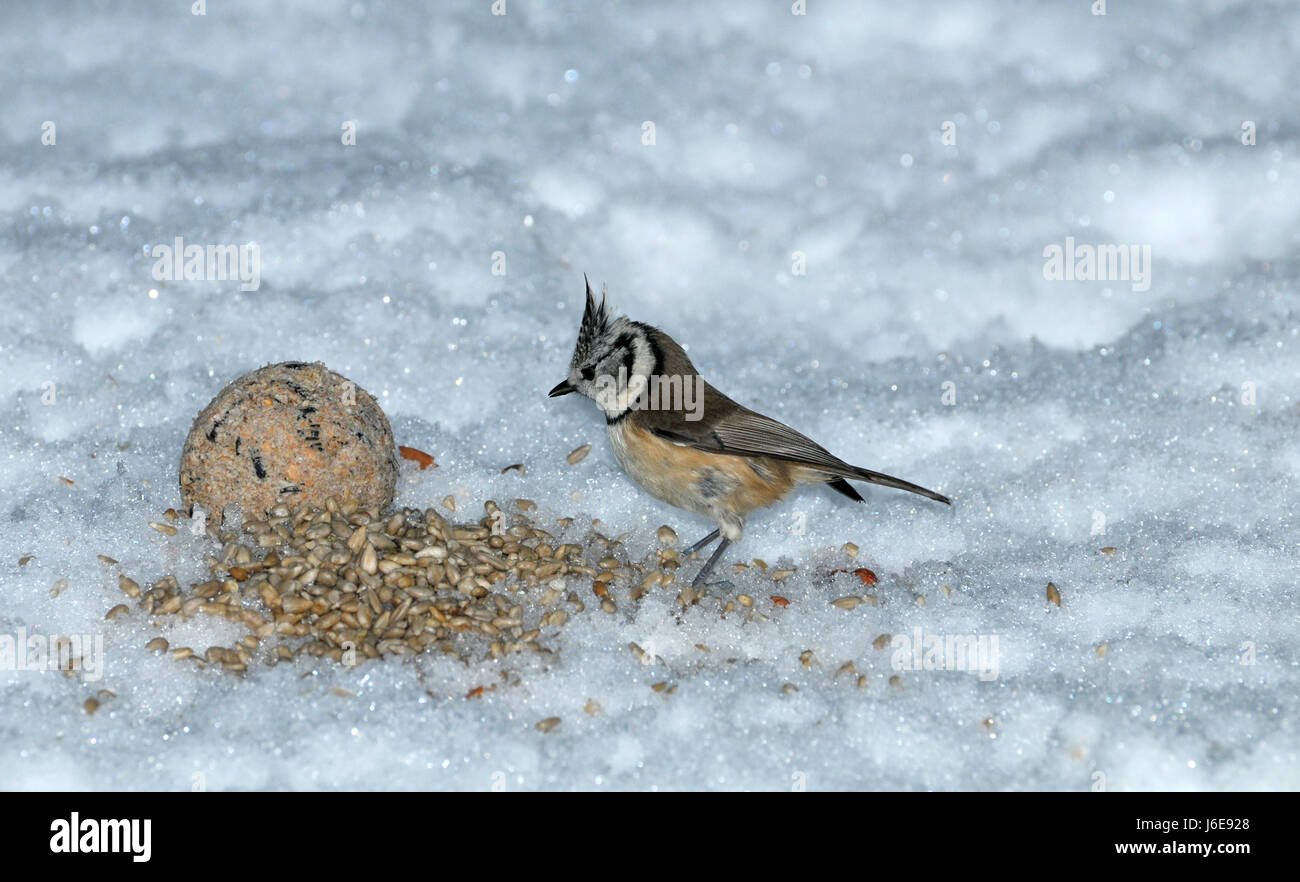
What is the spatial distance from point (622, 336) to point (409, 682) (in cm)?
130

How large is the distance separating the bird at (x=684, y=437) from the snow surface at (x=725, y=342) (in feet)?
1.13

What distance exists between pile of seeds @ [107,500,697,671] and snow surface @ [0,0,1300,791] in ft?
0.33

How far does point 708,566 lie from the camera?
12.3ft

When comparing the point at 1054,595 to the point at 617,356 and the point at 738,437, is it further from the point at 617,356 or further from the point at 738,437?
the point at 617,356

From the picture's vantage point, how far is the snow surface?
2996mm

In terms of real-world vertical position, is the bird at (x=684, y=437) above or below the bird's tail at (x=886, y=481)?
above

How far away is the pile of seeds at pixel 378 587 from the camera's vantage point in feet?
10.6

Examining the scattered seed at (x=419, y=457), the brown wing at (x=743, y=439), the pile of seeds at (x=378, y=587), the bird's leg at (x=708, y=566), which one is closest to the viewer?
the pile of seeds at (x=378, y=587)

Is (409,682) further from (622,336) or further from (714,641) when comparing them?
(622,336)
